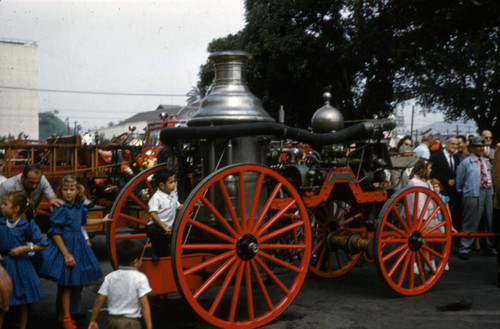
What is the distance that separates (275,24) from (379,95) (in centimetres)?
509

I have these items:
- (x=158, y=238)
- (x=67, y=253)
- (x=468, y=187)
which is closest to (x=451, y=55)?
(x=468, y=187)

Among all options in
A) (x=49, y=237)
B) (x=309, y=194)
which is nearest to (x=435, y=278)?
(x=309, y=194)

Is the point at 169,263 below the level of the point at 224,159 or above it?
below

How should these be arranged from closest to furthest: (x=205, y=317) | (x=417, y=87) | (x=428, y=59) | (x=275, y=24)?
1. (x=205, y=317)
2. (x=428, y=59)
3. (x=275, y=24)
4. (x=417, y=87)

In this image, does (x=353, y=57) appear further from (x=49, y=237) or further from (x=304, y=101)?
(x=49, y=237)

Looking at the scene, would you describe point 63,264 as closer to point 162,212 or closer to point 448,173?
point 162,212

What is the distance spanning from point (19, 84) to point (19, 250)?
51.6 metres

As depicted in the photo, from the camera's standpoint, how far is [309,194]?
17.6ft

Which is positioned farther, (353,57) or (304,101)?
(304,101)

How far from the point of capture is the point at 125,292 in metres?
3.63

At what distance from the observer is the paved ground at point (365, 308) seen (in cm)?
482

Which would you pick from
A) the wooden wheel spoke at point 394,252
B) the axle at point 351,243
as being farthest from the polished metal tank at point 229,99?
Answer: the wooden wheel spoke at point 394,252

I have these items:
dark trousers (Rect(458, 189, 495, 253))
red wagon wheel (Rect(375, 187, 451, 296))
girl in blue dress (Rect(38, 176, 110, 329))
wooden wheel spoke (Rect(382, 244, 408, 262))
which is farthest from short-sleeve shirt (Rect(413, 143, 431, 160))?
girl in blue dress (Rect(38, 176, 110, 329))

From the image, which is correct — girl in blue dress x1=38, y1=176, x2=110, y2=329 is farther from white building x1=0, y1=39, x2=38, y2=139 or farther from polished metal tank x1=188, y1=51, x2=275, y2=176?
white building x1=0, y1=39, x2=38, y2=139
